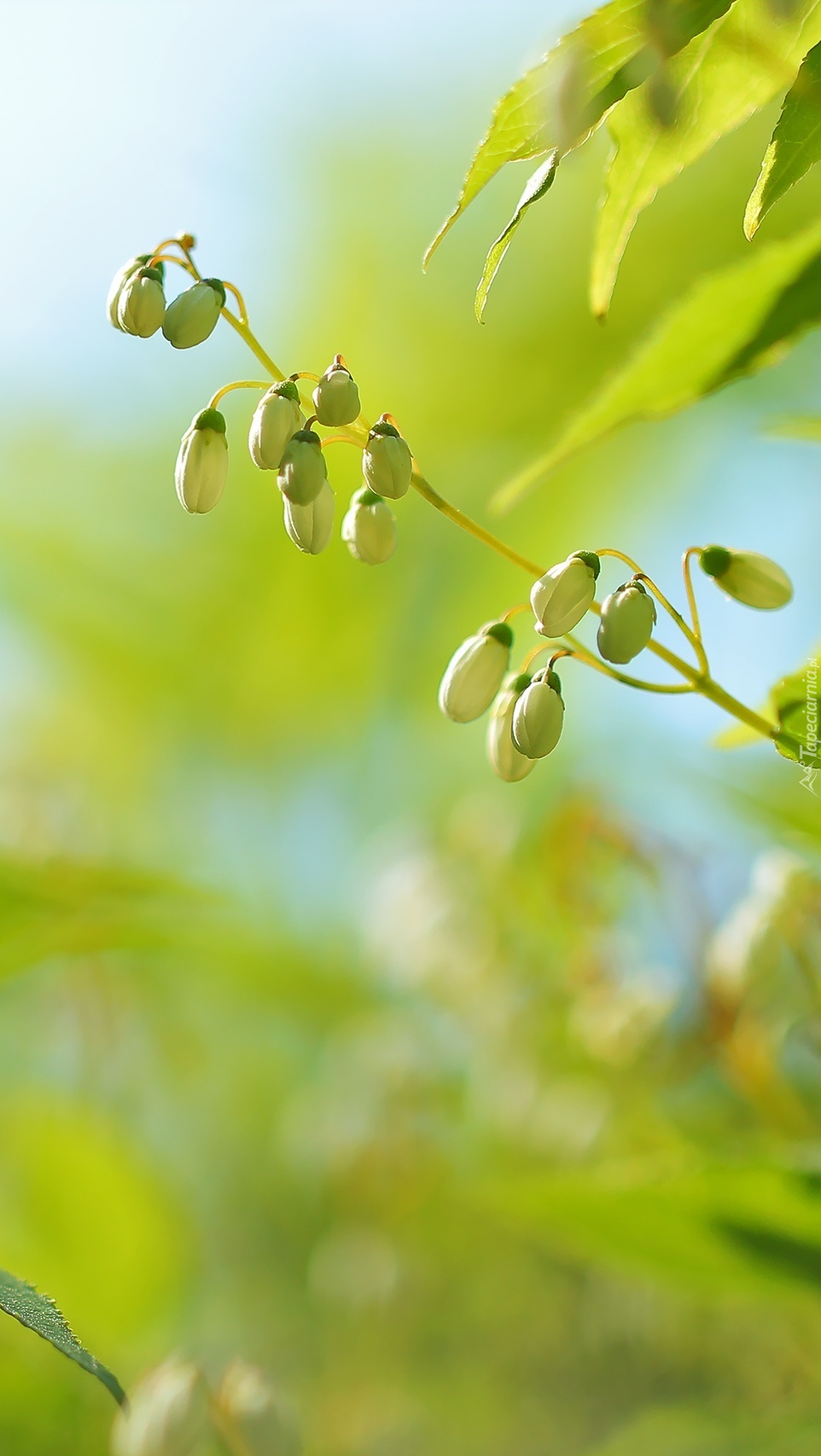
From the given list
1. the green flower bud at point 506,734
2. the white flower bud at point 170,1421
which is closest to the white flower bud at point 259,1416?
the white flower bud at point 170,1421

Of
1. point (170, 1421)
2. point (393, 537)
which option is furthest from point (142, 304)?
point (170, 1421)

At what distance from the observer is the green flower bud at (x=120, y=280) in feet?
1.27

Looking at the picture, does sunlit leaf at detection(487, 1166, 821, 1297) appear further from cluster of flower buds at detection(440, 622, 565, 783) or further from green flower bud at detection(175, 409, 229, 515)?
green flower bud at detection(175, 409, 229, 515)

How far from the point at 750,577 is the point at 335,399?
0.16 m

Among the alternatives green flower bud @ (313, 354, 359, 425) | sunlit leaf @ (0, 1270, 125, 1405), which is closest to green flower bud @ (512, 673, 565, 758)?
green flower bud @ (313, 354, 359, 425)

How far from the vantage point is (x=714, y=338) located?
1.24ft

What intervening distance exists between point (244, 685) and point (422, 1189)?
969mm

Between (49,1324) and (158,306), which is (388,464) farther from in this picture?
(49,1324)

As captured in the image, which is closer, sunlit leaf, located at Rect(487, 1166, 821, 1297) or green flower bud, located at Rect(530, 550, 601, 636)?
green flower bud, located at Rect(530, 550, 601, 636)

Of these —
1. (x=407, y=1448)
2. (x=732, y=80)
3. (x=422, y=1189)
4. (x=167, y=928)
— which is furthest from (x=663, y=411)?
(x=407, y=1448)

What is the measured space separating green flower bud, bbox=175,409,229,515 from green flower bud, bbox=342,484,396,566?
5 centimetres

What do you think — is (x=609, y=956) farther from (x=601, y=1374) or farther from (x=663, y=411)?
(x=663, y=411)

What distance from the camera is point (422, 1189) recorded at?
0.96m

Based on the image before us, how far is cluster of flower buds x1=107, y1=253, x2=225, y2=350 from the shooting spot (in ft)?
1.21
